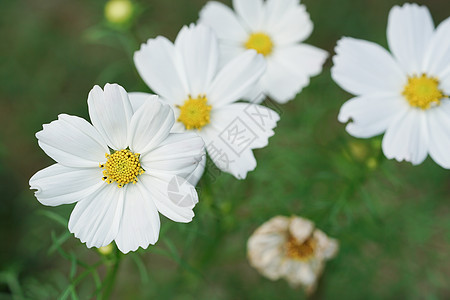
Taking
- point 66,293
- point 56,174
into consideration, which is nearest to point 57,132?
point 56,174

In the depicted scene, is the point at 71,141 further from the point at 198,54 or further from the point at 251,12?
the point at 251,12

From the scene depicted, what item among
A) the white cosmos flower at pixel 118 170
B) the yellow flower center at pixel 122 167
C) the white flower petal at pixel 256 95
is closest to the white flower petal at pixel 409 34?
the white flower petal at pixel 256 95

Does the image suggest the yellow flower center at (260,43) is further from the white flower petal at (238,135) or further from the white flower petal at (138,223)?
the white flower petal at (138,223)

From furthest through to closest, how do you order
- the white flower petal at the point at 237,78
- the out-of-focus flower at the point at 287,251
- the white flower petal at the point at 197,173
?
the out-of-focus flower at the point at 287,251
the white flower petal at the point at 237,78
the white flower petal at the point at 197,173

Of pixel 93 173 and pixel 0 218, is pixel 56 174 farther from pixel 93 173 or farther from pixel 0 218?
pixel 0 218

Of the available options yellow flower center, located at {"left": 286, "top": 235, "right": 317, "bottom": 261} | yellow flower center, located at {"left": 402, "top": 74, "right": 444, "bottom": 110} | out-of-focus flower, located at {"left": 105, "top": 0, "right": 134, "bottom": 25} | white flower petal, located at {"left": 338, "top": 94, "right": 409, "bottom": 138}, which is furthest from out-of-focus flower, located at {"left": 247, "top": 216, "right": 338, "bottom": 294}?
out-of-focus flower, located at {"left": 105, "top": 0, "right": 134, "bottom": 25}

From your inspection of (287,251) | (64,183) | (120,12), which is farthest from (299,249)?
(120,12)

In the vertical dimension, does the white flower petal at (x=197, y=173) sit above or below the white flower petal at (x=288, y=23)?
below

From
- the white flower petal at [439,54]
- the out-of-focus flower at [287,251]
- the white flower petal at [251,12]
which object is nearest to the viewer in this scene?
the white flower petal at [439,54]
